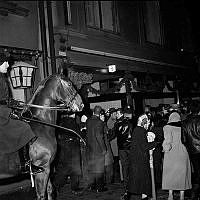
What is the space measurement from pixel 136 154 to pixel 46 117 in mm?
2360

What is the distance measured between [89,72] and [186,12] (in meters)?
12.1

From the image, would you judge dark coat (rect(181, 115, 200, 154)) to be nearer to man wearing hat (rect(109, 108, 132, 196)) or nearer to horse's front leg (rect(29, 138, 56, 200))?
man wearing hat (rect(109, 108, 132, 196))

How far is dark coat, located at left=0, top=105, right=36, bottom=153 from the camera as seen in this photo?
199 inches

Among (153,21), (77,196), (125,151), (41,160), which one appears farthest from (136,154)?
(153,21)

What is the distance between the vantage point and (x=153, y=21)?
16.5 meters

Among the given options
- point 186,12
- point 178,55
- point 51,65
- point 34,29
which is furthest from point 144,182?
point 186,12

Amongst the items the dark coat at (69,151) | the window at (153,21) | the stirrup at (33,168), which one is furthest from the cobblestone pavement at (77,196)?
the window at (153,21)

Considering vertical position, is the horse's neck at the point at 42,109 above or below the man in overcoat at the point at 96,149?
above

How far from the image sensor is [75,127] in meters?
8.86

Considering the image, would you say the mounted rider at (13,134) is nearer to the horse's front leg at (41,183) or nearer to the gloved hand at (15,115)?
the gloved hand at (15,115)

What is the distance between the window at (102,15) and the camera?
39.3 ft

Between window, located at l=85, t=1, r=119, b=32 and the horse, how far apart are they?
6182 mm

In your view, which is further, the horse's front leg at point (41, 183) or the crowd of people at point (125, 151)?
the horse's front leg at point (41, 183)

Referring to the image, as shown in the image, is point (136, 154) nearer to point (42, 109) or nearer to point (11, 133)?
point (42, 109)
